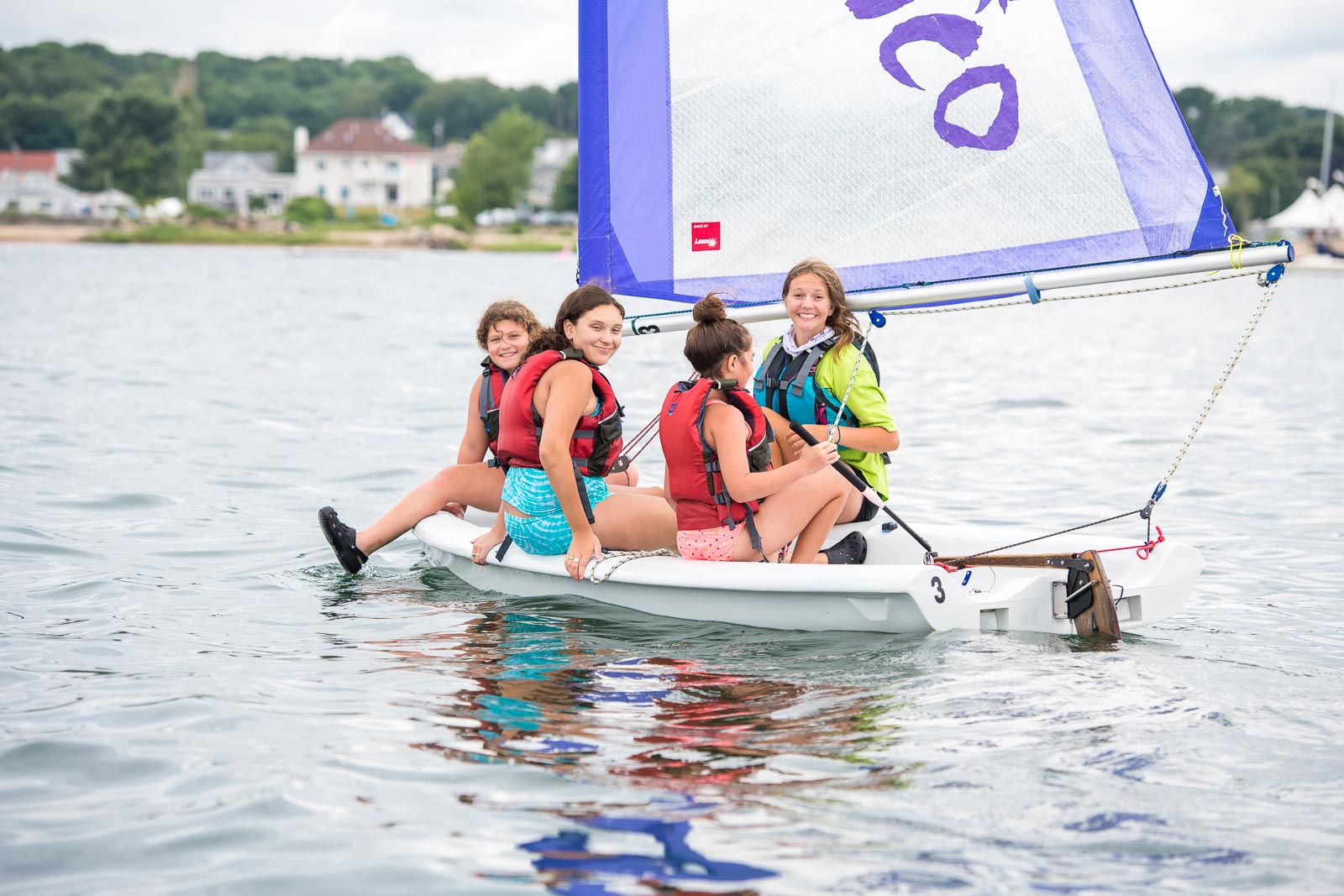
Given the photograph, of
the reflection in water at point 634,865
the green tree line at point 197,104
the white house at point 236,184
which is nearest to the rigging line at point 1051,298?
the reflection in water at point 634,865

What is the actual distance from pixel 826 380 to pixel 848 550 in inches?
27.6

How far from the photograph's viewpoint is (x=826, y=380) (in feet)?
17.1

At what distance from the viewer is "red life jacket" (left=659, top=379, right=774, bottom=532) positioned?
4926mm

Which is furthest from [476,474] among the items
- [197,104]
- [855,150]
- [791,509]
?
[197,104]

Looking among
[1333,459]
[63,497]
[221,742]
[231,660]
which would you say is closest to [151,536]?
[63,497]

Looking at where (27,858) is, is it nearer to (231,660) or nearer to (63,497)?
(231,660)

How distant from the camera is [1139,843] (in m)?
3.40

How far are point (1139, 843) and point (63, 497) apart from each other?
255 inches

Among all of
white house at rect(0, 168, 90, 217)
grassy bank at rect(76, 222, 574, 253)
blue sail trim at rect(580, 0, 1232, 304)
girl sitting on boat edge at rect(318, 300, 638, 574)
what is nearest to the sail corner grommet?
blue sail trim at rect(580, 0, 1232, 304)

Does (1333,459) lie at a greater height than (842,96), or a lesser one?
lesser

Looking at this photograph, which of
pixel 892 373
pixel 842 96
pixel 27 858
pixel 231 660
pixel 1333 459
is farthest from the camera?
pixel 892 373

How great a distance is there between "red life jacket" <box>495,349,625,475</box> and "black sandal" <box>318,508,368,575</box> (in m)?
0.97

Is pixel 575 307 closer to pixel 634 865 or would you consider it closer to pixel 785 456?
pixel 785 456

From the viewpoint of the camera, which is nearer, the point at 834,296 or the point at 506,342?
the point at 834,296
